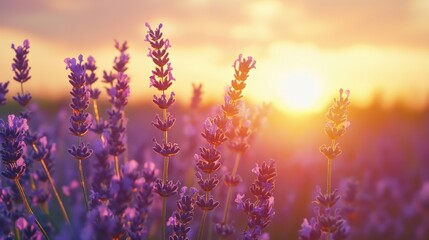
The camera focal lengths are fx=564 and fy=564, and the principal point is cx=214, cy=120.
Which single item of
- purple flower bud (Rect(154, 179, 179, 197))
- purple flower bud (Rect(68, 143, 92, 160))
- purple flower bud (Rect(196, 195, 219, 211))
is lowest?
purple flower bud (Rect(196, 195, 219, 211))

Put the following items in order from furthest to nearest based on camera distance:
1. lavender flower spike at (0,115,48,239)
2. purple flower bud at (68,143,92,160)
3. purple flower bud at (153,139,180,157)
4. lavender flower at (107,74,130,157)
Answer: purple flower bud at (68,143,92,160) < purple flower bud at (153,139,180,157) < lavender flower spike at (0,115,48,239) < lavender flower at (107,74,130,157)

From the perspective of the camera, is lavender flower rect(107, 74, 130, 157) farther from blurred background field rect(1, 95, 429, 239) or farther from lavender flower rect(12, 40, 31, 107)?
blurred background field rect(1, 95, 429, 239)

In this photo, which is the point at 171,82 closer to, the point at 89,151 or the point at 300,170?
the point at 89,151

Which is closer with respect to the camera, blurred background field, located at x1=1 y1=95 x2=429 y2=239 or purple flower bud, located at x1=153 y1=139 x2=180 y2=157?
purple flower bud, located at x1=153 y1=139 x2=180 y2=157

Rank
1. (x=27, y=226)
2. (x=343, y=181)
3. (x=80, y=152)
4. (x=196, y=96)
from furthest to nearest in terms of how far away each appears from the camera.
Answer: (x=343, y=181), (x=196, y=96), (x=80, y=152), (x=27, y=226)

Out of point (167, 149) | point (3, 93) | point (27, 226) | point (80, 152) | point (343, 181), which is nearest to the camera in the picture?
point (27, 226)

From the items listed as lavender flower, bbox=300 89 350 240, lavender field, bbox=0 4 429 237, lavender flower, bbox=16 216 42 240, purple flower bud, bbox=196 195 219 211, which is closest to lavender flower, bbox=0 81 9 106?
lavender field, bbox=0 4 429 237

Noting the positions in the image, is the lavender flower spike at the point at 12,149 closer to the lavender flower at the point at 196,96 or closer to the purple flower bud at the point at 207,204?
the purple flower bud at the point at 207,204

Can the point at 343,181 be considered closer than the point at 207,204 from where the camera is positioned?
No

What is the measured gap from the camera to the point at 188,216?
268 cm

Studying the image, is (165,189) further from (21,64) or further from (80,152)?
(21,64)

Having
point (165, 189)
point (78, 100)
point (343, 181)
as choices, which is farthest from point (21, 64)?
point (343, 181)

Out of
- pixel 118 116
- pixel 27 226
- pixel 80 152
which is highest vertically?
pixel 118 116

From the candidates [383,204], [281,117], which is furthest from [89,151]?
[281,117]
